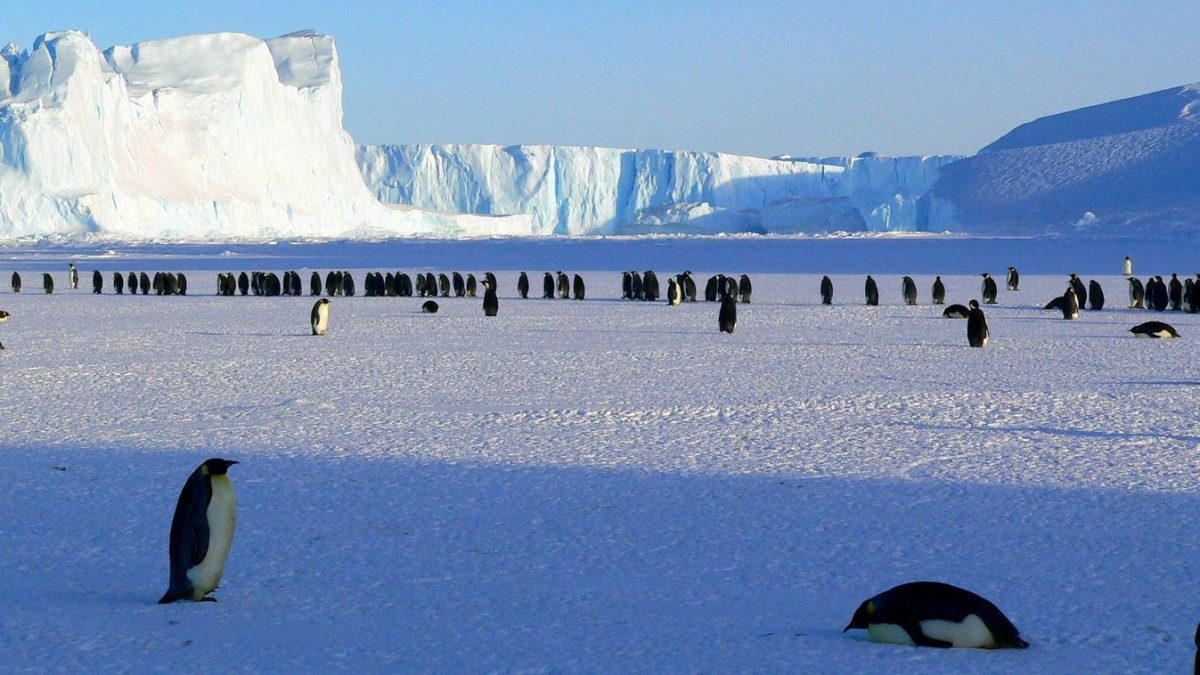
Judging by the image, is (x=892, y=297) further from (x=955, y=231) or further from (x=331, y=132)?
(x=331, y=132)

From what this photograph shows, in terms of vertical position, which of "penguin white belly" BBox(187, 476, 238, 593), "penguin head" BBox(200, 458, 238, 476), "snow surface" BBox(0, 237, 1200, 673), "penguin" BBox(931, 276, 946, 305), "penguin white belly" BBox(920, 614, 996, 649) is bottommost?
"penguin" BBox(931, 276, 946, 305)

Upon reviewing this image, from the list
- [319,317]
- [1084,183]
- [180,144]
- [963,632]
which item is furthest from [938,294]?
[1084,183]

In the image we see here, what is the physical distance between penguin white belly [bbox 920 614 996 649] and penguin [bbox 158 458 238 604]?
6.29 ft

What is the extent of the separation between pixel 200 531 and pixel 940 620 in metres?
2.00

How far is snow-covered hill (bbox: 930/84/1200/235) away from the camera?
6291 cm

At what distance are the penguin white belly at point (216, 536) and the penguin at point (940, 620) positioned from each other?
1.78m

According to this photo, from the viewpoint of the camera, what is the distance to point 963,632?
3213mm

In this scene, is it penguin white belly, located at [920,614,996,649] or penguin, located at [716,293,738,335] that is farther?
penguin, located at [716,293,738,335]

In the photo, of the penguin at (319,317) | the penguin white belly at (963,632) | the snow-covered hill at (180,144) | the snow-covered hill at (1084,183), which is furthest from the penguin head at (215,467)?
the snow-covered hill at (1084,183)

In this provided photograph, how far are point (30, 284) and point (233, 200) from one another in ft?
109

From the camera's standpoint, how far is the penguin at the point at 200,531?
3613mm

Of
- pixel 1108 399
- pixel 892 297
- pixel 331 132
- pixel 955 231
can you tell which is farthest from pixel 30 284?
pixel 955 231

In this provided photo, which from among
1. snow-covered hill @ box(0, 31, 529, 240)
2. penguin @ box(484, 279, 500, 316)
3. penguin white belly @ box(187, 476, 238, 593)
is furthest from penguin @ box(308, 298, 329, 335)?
snow-covered hill @ box(0, 31, 529, 240)

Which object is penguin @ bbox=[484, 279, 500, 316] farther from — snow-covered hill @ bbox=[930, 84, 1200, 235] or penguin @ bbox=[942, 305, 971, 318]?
snow-covered hill @ bbox=[930, 84, 1200, 235]
